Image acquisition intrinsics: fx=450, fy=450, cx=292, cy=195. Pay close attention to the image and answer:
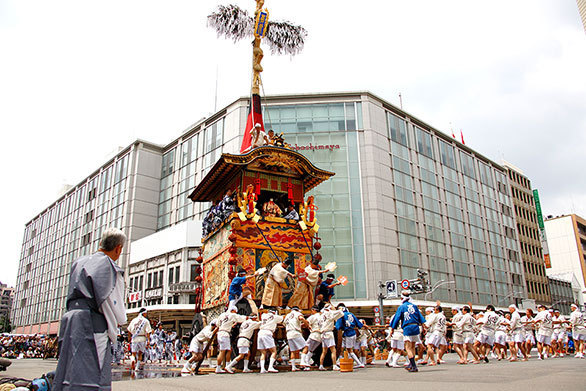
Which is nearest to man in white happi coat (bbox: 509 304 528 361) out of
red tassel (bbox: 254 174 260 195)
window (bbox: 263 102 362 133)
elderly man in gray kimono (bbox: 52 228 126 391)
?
red tassel (bbox: 254 174 260 195)

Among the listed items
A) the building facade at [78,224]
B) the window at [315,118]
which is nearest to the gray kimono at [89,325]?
the window at [315,118]

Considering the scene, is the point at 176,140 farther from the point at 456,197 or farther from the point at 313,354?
the point at 313,354

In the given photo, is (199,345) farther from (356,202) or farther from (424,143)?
(424,143)

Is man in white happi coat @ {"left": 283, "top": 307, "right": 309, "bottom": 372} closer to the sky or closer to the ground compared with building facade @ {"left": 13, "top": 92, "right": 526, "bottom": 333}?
closer to the ground

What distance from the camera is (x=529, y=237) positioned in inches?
2884

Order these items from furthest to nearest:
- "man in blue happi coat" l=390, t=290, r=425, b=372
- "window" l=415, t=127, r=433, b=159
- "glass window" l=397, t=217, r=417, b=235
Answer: "window" l=415, t=127, r=433, b=159 → "glass window" l=397, t=217, r=417, b=235 → "man in blue happi coat" l=390, t=290, r=425, b=372

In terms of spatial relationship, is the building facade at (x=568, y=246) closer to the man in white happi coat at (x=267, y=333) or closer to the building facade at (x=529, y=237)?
the building facade at (x=529, y=237)

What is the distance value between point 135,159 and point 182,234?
1858cm

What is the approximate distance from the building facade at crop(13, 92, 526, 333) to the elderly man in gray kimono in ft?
129

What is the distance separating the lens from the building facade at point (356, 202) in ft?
152

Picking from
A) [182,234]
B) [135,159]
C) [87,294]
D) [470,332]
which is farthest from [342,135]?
[87,294]

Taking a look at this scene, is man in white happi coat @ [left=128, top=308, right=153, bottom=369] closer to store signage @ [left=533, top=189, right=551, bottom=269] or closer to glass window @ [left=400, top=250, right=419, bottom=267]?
glass window @ [left=400, top=250, right=419, bottom=267]

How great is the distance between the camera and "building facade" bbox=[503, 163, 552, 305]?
69.8m

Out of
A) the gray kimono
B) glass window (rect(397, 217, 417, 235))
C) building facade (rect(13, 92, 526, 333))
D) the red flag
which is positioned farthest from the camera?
glass window (rect(397, 217, 417, 235))
